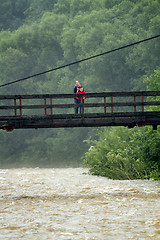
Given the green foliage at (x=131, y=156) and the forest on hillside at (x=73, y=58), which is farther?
the forest on hillside at (x=73, y=58)

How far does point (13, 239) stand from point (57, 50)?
1993 inches

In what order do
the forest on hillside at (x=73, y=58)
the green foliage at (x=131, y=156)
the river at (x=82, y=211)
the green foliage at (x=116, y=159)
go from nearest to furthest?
the river at (x=82, y=211) → the green foliage at (x=131, y=156) → the green foliage at (x=116, y=159) → the forest on hillside at (x=73, y=58)

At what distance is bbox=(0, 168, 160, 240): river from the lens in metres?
12.7

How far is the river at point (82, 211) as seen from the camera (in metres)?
12.7

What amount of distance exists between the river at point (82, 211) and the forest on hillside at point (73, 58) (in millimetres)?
25859

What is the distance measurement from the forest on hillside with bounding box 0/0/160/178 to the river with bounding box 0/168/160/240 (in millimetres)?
25859

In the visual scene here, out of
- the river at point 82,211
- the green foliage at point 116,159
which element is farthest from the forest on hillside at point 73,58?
the river at point 82,211

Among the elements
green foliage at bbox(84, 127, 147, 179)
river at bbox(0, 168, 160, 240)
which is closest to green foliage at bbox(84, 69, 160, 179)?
green foliage at bbox(84, 127, 147, 179)

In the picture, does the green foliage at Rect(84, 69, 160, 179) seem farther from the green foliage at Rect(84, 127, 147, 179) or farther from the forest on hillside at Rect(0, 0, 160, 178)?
the forest on hillside at Rect(0, 0, 160, 178)

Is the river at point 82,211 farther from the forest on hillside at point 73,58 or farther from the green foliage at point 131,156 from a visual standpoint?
the forest on hillside at point 73,58

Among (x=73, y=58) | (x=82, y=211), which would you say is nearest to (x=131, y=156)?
(x=82, y=211)

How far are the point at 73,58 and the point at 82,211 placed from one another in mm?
43654

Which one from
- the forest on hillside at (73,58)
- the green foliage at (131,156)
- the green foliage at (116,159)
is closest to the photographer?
the green foliage at (131,156)

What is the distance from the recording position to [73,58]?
191 ft
